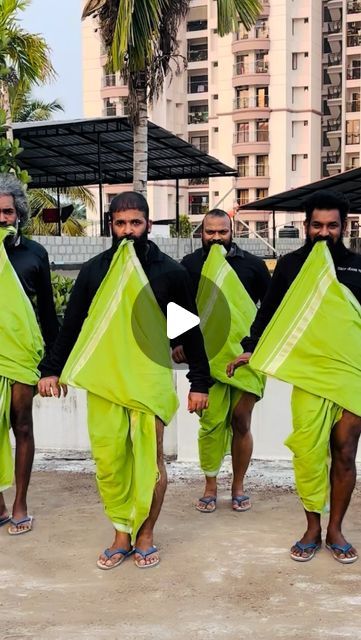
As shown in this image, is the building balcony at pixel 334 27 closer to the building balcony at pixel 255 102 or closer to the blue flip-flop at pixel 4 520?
the building balcony at pixel 255 102

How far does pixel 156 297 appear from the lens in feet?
11.9

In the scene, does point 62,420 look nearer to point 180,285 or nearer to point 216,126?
point 180,285

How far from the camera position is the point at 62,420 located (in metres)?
5.80

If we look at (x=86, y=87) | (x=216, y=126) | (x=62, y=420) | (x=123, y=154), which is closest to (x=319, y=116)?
(x=216, y=126)

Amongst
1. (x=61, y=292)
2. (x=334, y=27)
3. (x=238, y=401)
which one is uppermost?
(x=334, y=27)

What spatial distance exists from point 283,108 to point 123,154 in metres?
34.7

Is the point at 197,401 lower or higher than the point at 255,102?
lower

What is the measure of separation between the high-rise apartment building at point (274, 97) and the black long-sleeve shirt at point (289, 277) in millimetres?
46498

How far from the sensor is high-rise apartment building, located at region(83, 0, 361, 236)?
170ft

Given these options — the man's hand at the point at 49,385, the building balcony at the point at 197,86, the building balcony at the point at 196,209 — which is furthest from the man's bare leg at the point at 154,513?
the building balcony at the point at 197,86

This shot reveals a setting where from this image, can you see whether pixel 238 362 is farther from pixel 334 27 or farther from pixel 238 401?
pixel 334 27

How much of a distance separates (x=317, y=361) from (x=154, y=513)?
3.39ft

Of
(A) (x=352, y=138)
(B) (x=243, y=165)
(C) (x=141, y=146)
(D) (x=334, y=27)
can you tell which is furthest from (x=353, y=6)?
(C) (x=141, y=146)

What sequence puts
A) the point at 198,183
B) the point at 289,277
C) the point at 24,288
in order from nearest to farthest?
1. the point at 289,277
2. the point at 24,288
3. the point at 198,183
